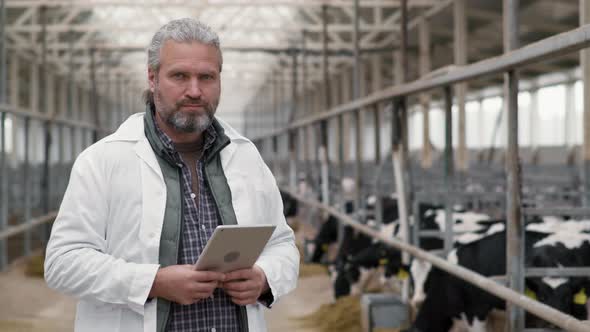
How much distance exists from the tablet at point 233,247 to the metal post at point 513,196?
2159mm

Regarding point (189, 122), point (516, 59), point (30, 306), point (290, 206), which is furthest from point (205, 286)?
point (290, 206)

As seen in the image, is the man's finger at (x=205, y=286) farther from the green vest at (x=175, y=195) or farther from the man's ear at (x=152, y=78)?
the man's ear at (x=152, y=78)

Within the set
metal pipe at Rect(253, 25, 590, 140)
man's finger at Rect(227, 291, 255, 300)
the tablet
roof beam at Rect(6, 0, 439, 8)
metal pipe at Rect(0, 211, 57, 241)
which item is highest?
roof beam at Rect(6, 0, 439, 8)

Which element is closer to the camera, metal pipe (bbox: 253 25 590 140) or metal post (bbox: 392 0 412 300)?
metal pipe (bbox: 253 25 590 140)

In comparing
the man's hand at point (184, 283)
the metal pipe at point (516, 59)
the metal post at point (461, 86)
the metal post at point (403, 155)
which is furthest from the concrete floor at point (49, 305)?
the man's hand at point (184, 283)

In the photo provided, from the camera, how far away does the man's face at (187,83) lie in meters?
2.30

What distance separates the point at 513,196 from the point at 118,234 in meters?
2.38

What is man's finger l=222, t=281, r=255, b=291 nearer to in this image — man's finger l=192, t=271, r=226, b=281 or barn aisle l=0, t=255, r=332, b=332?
man's finger l=192, t=271, r=226, b=281

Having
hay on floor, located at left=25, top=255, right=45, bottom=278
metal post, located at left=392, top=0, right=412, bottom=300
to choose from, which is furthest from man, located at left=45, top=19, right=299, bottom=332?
hay on floor, located at left=25, top=255, right=45, bottom=278

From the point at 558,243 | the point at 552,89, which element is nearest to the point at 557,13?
the point at 552,89

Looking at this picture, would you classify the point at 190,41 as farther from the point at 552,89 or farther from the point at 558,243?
the point at 552,89

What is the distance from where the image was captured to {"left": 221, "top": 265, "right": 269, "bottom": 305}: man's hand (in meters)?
2.25

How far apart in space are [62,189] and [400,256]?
999cm

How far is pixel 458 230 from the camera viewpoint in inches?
278
